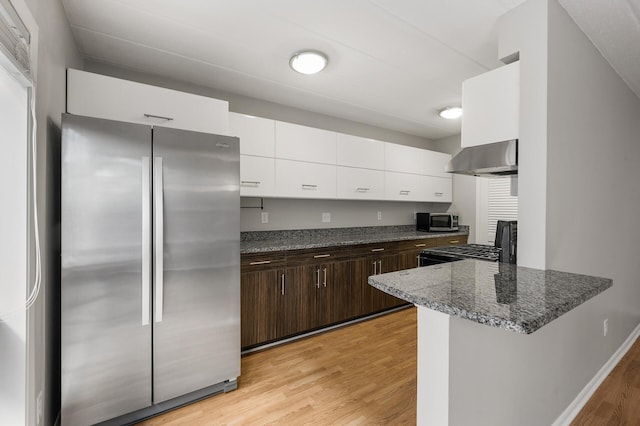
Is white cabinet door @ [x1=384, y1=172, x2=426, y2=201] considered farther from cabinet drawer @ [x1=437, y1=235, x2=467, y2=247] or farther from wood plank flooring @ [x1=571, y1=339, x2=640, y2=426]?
wood plank flooring @ [x1=571, y1=339, x2=640, y2=426]

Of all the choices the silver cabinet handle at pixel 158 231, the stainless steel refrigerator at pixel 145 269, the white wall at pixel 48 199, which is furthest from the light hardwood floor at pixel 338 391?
the silver cabinet handle at pixel 158 231

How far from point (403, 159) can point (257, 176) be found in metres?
2.13

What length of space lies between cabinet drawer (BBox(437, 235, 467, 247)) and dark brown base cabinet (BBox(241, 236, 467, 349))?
0.71 m

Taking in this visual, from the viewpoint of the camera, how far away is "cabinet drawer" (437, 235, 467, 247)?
4.02 meters

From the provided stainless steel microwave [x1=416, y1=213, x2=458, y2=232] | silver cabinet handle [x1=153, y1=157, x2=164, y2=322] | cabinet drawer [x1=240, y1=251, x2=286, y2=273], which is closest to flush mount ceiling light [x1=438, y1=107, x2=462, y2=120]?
stainless steel microwave [x1=416, y1=213, x2=458, y2=232]

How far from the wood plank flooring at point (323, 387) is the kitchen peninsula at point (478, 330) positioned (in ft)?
2.37

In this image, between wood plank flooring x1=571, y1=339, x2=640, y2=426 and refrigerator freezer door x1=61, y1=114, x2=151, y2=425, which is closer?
refrigerator freezer door x1=61, y1=114, x2=151, y2=425

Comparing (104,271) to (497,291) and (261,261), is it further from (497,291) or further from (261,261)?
(497,291)

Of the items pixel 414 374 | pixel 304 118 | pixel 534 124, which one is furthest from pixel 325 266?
pixel 534 124

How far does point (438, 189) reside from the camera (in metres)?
4.50

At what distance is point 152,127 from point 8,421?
1490 millimetres

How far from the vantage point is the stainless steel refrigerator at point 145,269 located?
1.60 meters

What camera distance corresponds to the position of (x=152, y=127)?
5.81 feet

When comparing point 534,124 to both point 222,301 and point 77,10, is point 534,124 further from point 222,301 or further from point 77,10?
point 77,10
